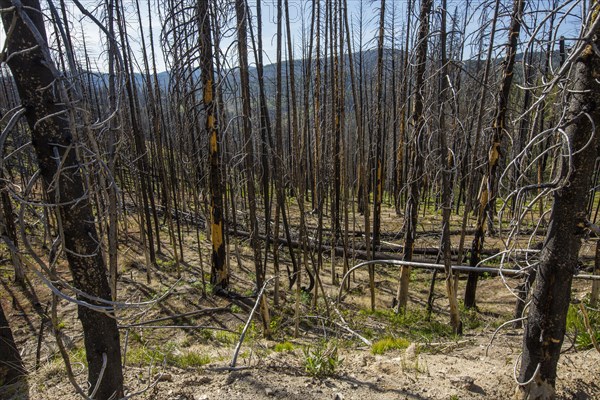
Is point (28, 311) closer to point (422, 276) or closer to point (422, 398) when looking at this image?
point (422, 398)

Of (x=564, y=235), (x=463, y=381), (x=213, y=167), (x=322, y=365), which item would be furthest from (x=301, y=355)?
(x=213, y=167)

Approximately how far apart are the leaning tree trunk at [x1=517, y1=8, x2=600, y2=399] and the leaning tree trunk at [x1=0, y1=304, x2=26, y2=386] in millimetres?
4558

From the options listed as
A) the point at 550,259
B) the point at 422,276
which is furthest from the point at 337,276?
the point at 550,259

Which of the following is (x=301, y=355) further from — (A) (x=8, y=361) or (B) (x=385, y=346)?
(A) (x=8, y=361)

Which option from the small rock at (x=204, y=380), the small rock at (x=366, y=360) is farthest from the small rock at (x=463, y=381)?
the small rock at (x=204, y=380)

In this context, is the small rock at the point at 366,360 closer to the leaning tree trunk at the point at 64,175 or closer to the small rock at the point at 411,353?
the small rock at the point at 411,353

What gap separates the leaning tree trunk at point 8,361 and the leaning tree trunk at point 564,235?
4.56 m

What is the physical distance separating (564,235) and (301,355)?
8.74ft

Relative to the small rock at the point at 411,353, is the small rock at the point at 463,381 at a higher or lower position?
higher

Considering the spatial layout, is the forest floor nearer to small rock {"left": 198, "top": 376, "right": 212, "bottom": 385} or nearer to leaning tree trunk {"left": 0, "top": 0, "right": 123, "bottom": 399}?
small rock {"left": 198, "top": 376, "right": 212, "bottom": 385}

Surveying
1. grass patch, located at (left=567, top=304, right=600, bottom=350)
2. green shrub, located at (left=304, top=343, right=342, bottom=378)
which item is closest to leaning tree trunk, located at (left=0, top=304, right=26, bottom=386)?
green shrub, located at (left=304, top=343, right=342, bottom=378)

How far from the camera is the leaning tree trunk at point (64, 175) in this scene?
157 cm

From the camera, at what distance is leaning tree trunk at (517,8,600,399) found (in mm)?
1677

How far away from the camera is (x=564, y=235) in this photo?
6.07ft
